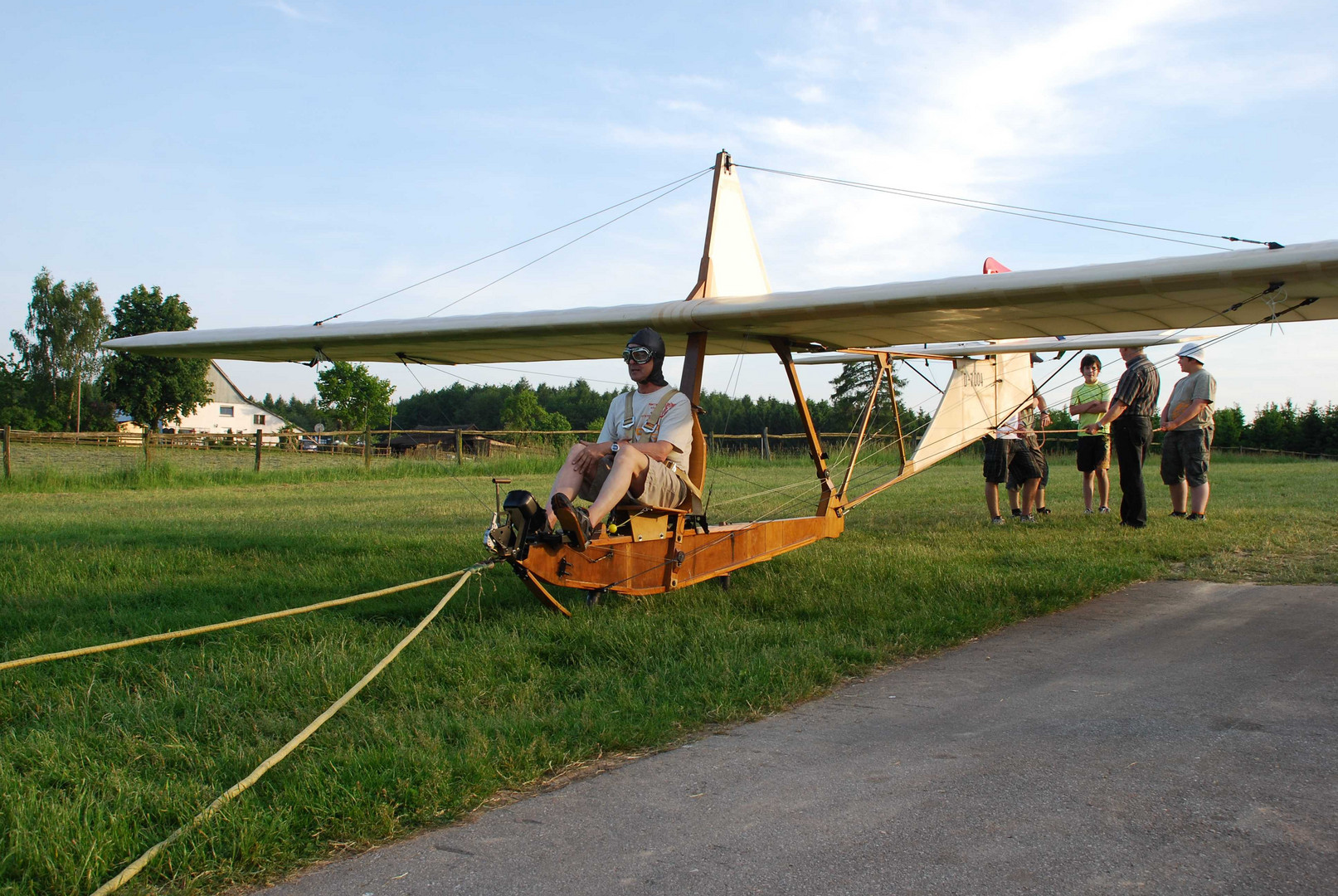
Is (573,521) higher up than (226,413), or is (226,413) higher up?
(226,413)

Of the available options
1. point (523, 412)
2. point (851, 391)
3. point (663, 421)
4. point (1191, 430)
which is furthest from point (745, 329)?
point (523, 412)

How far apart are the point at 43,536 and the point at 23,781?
24.8 feet

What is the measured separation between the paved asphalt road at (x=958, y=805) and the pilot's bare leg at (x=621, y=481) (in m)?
1.60

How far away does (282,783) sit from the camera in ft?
9.95

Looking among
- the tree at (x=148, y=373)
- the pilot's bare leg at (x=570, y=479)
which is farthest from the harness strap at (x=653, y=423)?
the tree at (x=148, y=373)

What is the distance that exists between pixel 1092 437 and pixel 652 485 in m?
7.75

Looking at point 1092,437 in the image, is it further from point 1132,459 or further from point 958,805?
point 958,805

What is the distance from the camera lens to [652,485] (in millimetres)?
5473

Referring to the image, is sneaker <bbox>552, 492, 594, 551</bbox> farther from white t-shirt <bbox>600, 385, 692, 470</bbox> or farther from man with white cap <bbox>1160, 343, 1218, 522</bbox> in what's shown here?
Result: man with white cap <bbox>1160, 343, 1218, 522</bbox>

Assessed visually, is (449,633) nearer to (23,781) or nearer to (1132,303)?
(23,781)

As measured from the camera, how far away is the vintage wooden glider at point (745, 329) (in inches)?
209

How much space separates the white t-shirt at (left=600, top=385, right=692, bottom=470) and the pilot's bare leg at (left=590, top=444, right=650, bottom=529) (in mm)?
461

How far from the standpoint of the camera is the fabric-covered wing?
5.50 meters

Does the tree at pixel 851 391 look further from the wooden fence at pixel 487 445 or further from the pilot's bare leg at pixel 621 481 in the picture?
the pilot's bare leg at pixel 621 481
